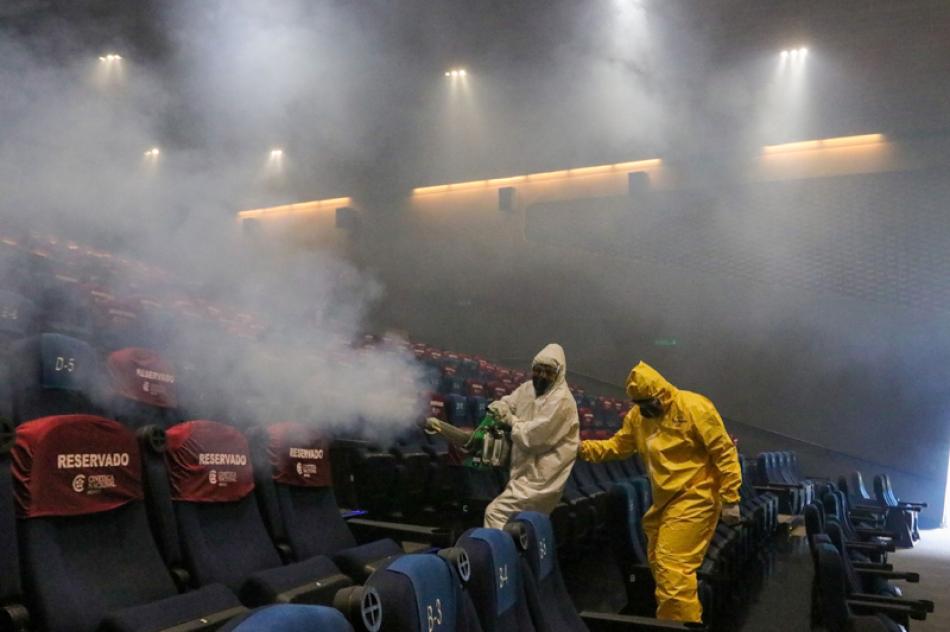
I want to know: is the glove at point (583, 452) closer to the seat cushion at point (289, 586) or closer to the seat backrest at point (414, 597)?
the seat cushion at point (289, 586)

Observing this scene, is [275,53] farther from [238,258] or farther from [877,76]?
[877,76]

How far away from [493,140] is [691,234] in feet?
9.55

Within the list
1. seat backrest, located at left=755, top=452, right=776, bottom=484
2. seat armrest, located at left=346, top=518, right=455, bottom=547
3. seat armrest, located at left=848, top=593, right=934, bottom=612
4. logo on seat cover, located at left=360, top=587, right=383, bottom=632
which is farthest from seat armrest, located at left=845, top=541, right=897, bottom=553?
seat backrest, located at left=755, top=452, right=776, bottom=484

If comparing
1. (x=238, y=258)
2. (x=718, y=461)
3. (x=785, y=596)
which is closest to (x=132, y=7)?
(x=238, y=258)

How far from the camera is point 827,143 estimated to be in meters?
9.79

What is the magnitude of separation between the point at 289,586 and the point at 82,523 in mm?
502

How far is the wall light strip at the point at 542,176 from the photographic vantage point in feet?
35.4

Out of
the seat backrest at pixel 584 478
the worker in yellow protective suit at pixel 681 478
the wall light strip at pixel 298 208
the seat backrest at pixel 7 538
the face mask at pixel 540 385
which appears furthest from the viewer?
the wall light strip at pixel 298 208

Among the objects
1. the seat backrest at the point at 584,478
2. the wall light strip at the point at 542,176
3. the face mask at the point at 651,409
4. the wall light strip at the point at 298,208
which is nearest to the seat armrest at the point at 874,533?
the seat backrest at the point at 584,478

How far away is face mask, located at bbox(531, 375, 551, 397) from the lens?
354cm

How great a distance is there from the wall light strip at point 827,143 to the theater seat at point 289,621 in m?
9.99

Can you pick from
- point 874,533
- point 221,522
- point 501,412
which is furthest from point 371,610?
point 874,533

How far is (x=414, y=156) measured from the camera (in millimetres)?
11289

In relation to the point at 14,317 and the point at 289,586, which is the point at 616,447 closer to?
the point at 289,586
